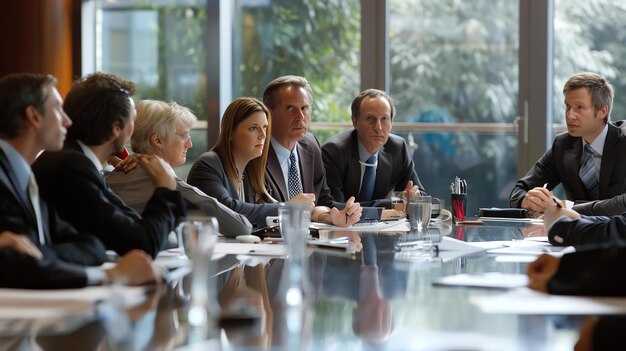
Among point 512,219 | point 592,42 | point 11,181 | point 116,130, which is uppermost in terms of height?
point 592,42

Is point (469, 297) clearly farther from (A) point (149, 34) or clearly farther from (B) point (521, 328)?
(A) point (149, 34)

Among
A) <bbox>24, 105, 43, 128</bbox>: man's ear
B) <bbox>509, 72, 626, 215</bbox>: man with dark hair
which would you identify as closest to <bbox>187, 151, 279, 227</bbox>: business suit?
<bbox>24, 105, 43, 128</bbox>: man's ear

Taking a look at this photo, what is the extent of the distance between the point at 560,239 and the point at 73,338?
187 centimetres

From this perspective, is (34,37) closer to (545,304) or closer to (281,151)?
(281,151)

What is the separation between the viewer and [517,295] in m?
1.97

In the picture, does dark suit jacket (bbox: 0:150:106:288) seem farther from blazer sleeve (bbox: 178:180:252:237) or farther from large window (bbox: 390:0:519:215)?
large window (bbox: 390:0:519:215)

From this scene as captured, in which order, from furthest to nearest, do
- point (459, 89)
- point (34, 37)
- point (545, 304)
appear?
1. point (34, 37)
2. point (459, 89)
3. point (545, 304)

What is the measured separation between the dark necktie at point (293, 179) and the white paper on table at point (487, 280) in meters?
2.36

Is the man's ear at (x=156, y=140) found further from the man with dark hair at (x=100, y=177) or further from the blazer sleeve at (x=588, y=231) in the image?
the blazer sleeve at (x=588, y=231)

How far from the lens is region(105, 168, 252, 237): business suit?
11.1 feet

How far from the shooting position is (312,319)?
1701 millimetres

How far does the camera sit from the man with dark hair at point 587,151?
16.1 ft

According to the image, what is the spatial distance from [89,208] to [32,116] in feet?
1.11

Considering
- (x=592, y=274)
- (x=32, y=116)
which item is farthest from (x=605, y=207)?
(x=32, y=116)
